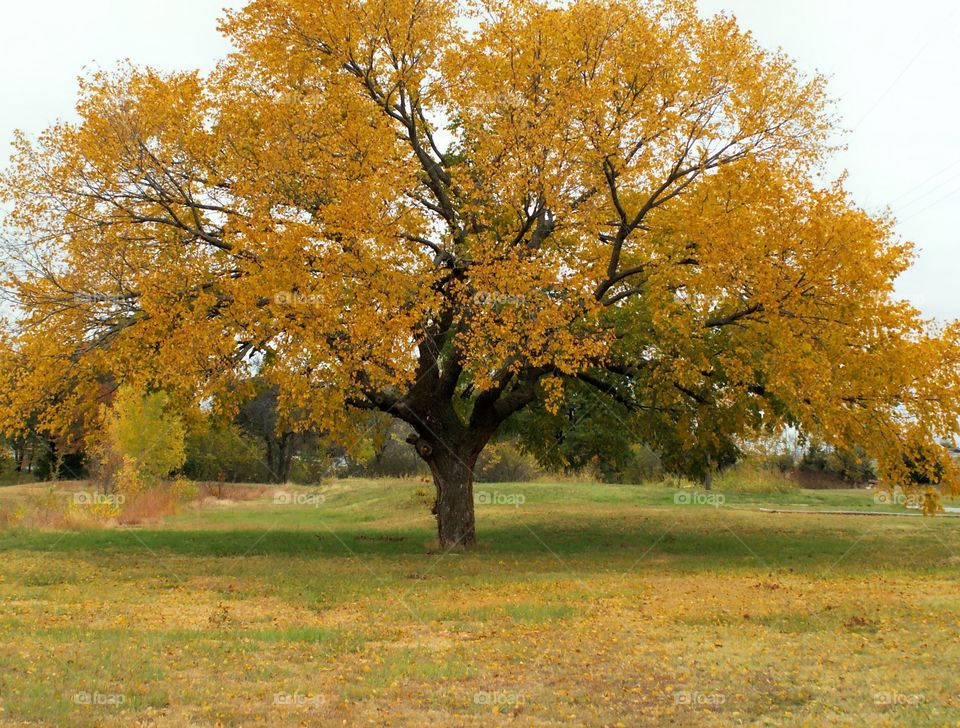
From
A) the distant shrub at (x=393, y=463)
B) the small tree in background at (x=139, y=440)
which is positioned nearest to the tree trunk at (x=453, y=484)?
the small tree in background at (x=139, y=440)

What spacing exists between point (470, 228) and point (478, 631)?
37.0 feet

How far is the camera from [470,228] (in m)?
20.5

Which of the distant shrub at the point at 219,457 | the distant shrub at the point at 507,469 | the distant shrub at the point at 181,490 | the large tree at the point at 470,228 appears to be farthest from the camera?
the distant shrub at the point at 507,469

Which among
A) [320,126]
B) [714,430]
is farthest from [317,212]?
[714,430]

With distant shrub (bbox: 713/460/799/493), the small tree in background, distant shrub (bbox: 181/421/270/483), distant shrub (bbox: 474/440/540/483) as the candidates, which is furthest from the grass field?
distant shrub (bbox: 474/440/540/483)

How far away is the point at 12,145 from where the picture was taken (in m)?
18.9

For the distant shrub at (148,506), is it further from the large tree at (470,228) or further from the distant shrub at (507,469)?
the distant shrub at (507,469)

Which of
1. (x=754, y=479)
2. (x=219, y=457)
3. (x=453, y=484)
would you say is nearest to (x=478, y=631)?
(x=453, y=484)

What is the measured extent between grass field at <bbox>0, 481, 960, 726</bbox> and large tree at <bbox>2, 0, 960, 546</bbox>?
381 centimetres

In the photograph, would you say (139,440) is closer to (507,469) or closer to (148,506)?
(148,506)

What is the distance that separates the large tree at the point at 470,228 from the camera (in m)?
17.2

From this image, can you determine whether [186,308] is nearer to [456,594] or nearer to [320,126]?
[320,126]

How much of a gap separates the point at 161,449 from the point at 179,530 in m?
6.70

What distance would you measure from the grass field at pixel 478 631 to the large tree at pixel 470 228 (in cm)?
381
